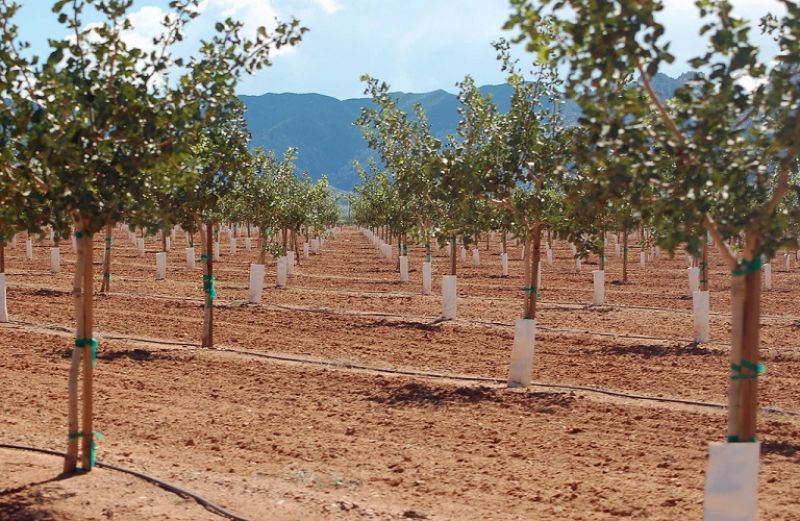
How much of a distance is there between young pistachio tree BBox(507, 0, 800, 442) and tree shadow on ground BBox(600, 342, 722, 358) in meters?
10.8

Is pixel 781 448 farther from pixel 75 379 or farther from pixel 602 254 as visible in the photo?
pixel 602 254

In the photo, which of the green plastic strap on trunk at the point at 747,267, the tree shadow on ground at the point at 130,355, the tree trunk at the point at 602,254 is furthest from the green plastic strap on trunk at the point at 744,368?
the tree shadow on ground at the point at 130,355

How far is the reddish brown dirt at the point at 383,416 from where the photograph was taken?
8156 mm

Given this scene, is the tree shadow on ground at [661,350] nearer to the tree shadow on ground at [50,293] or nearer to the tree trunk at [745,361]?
the tree trunk at [745,361]

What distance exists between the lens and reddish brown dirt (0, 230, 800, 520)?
8156 mm

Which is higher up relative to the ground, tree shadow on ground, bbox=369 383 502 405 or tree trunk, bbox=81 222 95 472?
tree trunk, bbox=81 222 95 472

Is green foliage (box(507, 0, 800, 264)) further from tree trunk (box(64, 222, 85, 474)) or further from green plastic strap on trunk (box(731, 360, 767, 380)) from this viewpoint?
tree trunk (box(64, 222, 85, 474))

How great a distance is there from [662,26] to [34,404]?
9.53 meters

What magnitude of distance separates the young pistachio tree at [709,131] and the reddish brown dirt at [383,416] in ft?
9.11

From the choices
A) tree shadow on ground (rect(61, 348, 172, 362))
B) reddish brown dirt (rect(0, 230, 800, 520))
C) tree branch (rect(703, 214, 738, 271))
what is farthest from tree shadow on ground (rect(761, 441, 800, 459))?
tree shadow on ground (rect(61, 348, 172, 362))

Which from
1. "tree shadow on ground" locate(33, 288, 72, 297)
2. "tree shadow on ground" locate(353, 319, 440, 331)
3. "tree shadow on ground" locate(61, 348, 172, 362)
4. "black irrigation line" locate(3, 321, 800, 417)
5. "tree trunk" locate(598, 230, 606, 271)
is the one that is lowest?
"black irrigation line" locate(3, 321, 800, 417)

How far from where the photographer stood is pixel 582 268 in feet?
139

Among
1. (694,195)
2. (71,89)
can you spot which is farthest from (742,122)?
(71,89)

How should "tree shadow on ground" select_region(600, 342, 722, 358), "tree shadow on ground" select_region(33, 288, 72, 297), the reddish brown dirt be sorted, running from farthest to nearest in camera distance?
1. "tree shadow on ground" select_region(33, 288, 72, 297)
2. "tree shadow on ground" select_region(600, 342, 722, 358)
3. the reddish brown dirt
